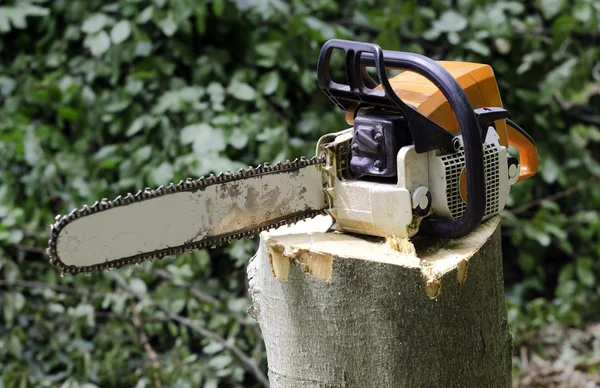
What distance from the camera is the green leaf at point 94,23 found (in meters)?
3.43

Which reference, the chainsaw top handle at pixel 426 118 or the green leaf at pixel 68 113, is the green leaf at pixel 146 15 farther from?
the chainsaw top handle at pixel 426 118

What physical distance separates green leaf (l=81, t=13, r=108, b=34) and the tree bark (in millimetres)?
1960

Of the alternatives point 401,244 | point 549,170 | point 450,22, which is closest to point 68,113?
point 450,22

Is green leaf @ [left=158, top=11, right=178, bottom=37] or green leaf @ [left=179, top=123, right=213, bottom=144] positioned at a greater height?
green leaf @ [left=158, top=11, right=178, bottom=37]

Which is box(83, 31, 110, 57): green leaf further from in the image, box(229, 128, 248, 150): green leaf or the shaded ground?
the shaded ground

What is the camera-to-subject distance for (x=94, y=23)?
11.3 feet

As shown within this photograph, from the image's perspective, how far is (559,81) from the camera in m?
3.74

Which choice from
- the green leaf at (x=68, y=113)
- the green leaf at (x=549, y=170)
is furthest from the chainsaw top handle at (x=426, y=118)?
the green leaf at (x=549, y=170)

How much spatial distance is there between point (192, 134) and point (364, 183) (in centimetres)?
154

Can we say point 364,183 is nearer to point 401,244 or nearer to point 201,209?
point 401,244

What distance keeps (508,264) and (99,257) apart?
2.87 m

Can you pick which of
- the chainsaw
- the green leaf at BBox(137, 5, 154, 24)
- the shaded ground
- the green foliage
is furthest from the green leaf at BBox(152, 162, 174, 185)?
the shaded ground

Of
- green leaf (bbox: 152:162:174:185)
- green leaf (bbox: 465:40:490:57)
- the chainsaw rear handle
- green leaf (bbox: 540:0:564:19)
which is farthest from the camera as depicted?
green leaf (bbox: 540:0:564:19)

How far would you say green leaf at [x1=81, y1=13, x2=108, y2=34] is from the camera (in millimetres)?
3428
